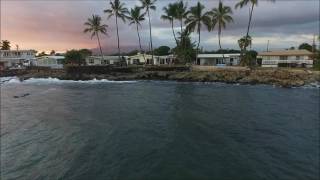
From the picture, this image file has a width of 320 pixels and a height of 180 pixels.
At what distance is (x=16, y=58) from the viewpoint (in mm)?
97500

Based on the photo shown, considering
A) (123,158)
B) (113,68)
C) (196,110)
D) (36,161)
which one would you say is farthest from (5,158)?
(113,68)

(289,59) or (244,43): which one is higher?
(244,43)

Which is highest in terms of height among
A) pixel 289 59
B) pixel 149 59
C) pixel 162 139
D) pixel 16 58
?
pixel 16 58

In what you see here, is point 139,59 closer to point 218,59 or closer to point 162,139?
point 218,59

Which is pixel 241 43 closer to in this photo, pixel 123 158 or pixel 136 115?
pixel 136 115

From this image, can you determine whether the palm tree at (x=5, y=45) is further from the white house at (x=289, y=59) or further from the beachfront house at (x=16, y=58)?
the white house at (x=289, y=59)

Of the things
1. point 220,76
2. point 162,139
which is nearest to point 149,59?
point 220,76

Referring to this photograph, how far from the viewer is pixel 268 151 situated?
18.4 meters

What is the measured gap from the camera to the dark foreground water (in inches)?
619

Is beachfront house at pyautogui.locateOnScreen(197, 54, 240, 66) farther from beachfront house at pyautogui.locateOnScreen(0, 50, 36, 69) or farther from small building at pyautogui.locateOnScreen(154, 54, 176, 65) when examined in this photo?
beachfront house at pyautogui.locateOnScreen(0, 50, 36, 69)

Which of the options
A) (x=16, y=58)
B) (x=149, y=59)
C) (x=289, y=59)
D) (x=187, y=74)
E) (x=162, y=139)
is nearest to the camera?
(x=162, y=139)

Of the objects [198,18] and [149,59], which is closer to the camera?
[198,18]

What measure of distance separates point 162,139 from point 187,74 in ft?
144

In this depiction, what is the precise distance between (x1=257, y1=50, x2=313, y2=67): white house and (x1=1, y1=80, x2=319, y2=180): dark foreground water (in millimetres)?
36395
